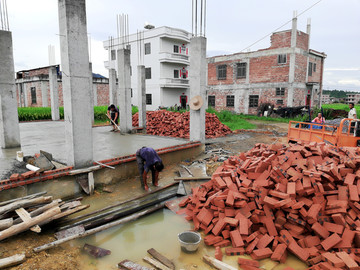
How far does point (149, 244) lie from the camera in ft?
14.6

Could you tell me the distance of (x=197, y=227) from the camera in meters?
4.85

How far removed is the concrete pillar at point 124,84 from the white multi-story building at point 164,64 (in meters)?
19.0

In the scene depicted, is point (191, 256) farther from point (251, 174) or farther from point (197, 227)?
point (251, 174)

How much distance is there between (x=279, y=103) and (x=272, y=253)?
73.6 feet

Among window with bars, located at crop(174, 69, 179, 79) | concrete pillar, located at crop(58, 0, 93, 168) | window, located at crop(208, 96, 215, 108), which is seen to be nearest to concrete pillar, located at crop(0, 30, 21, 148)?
concrete pillar, located at crop(58, 0, 93, 168)

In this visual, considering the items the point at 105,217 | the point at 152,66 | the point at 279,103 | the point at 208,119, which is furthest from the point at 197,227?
the point at 152,66

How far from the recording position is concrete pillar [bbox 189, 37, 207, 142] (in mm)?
9391

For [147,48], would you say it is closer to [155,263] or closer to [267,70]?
[267,70]

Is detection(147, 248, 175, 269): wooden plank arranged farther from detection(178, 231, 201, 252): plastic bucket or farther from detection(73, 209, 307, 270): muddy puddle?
detection(178, 231, 201, 252): plastic bucket

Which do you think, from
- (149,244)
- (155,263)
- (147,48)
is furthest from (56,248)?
(147,48)

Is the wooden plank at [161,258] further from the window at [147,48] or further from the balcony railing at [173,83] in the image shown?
the window at [147,48]

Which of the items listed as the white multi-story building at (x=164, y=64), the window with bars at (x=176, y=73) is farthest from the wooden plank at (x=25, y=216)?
the window with bars at (x=176, y=73)

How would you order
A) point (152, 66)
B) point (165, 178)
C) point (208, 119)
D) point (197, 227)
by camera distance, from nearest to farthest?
point (197, 227), point (165, 178), point (208, 119), point (152, 66)

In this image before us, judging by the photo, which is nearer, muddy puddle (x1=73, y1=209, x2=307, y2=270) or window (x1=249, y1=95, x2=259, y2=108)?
muddy puddle (x1=73, y1=209, x2=307, y2=270)
